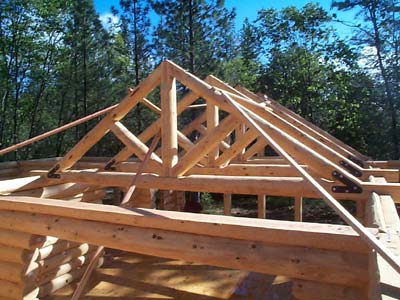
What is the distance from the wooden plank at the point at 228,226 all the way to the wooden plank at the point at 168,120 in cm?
120

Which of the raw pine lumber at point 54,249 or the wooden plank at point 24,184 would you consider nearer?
the wooden plank at point 24,184

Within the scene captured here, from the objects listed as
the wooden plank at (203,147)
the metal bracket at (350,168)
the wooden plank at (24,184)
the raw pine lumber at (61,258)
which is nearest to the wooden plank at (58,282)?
the raw pine lumber at (61,258)

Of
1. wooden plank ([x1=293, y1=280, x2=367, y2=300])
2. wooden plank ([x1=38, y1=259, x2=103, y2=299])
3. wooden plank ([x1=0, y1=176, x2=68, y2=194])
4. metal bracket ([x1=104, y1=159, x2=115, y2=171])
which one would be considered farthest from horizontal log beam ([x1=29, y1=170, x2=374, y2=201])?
wooden plank ([x1=38, y1=259, x2=103, y2=299])

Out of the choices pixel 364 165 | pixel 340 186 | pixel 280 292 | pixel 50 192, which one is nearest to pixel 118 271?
pixel 50 192

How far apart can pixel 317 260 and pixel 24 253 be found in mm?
3741

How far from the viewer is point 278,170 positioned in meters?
5.22

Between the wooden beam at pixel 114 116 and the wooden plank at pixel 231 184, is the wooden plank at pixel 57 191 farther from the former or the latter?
the wooden plank at pixel 231 184

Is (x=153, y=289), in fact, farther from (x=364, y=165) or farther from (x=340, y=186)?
(x=364, y=165)

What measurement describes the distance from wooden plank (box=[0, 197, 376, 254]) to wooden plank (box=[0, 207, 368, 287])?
61 millimetres

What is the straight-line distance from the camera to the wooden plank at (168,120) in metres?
4.46

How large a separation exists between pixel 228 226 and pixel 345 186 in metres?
1.75

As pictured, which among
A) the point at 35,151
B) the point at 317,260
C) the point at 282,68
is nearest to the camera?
the point at 317,260

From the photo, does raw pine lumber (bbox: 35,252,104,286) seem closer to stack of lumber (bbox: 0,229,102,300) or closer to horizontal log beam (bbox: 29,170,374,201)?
stack of lumber (bbox: 0,229,102,300)

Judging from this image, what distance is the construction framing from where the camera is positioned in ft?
7.88
